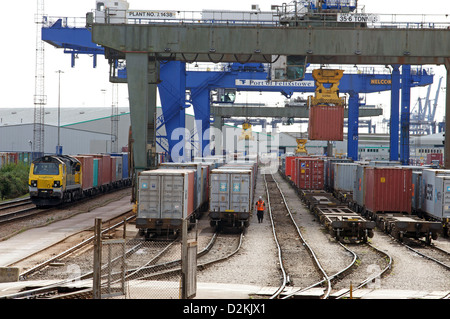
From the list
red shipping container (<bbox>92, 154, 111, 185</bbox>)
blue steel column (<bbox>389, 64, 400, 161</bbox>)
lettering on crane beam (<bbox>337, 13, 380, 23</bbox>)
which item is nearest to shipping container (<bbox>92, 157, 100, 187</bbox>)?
red shipping container (<bbox>92, 154, 111, 185</bbox>)

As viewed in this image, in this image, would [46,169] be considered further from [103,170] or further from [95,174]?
[103,170]

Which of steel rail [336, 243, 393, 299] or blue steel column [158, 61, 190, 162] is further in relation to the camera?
blue steel column [158, 61, 190, 162]

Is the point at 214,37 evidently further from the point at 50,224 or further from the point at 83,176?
the point at 83,176

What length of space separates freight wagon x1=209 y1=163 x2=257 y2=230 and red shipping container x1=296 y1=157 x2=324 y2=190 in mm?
19433

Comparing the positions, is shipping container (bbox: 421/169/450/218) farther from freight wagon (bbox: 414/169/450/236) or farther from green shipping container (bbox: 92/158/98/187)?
green shipping container (bbox: 92/158/98/187)

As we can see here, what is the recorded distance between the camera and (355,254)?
2097cm

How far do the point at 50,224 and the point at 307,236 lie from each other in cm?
1311

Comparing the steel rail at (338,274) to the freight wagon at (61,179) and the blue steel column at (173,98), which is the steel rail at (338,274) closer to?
the freight wagon at (61,179)

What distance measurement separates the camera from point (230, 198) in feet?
88.6

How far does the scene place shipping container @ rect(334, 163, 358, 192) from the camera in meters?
40.6

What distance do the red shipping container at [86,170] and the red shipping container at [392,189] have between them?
20.3m

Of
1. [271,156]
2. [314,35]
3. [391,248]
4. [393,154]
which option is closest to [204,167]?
[314,35]

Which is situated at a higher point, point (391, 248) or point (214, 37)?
point (214, 37)

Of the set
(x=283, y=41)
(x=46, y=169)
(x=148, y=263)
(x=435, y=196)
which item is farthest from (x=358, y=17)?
(x=46, y=169)
